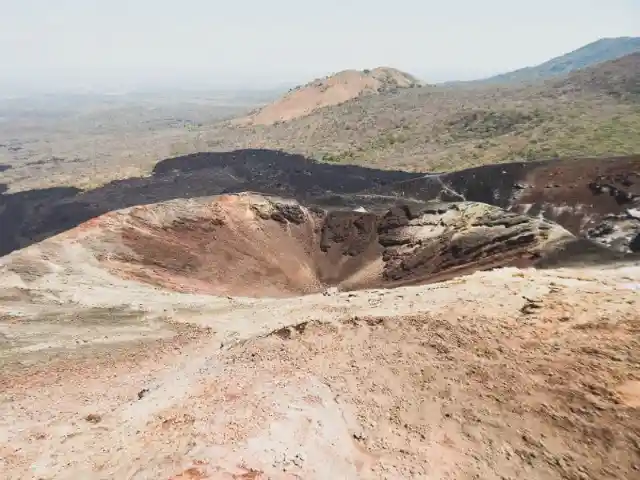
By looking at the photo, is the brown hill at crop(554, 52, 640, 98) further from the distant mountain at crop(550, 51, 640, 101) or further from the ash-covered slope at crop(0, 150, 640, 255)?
the ash-covered slope at crop(0, 150, 640, 255)

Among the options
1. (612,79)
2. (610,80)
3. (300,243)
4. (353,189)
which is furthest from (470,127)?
(300,243)

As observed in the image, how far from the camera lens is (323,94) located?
545 feet

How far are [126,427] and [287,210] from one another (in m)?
32.0

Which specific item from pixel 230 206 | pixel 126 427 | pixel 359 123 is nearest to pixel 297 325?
pixel 126 427

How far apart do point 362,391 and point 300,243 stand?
2877 centimetres

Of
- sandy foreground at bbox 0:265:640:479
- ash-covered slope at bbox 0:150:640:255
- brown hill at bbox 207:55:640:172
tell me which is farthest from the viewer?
brown hill at bbox 207:55:640:172

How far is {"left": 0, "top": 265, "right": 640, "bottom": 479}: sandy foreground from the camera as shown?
14.0 metres

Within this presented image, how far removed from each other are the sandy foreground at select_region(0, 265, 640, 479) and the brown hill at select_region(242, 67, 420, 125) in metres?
142

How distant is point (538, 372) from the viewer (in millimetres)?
16500

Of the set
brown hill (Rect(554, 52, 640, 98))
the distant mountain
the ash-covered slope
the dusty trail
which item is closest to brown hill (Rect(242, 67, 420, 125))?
the ash-covered slope

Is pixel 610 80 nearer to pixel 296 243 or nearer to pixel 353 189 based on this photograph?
pixel 353 189

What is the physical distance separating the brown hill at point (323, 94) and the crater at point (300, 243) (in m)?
118

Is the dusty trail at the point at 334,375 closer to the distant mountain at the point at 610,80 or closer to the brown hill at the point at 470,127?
the brown hill at the point at 470,127

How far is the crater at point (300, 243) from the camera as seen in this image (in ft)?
116
